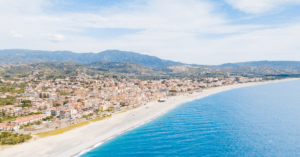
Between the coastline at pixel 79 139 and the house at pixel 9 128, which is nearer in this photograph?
the coastline at pixel 79 139

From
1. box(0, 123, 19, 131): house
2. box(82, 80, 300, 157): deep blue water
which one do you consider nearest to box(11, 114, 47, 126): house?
box(0, 123, 19, 131): house

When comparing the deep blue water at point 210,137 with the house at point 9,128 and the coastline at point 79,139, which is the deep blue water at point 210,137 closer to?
the coastline at point 79,139

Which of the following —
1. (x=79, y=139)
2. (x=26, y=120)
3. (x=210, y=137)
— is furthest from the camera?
(x=26, y=120)

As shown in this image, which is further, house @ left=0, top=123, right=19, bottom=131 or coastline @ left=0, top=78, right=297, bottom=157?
house @ left=0, top=123, right=19, bottom=131

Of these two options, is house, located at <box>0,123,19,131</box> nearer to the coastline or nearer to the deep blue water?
the coastline

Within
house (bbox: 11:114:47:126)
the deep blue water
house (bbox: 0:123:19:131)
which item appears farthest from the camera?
house (bbox: 11:114:47:126)

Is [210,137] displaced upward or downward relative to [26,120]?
downward

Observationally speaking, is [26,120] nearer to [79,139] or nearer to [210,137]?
[79,139]

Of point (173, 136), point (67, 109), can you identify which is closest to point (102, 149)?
point (173, 136)

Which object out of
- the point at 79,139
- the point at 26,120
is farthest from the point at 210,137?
the point at 26,120

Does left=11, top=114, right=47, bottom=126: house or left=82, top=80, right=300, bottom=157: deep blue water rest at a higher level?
left=11, top=114, right=47, bottom=126: house

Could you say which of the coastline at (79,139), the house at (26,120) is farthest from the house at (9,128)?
the coastline at (79,139)

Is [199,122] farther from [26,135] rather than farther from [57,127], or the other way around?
[26,135]
